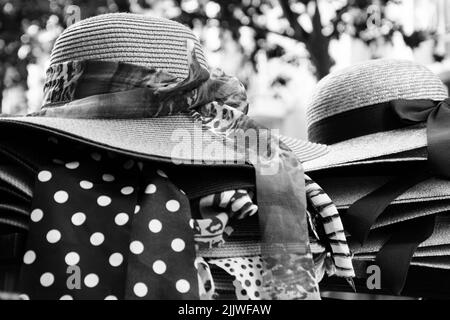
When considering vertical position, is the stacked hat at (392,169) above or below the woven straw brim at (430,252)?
above

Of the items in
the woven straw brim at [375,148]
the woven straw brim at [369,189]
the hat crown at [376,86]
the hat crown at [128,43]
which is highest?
the hat crown at [376,86]

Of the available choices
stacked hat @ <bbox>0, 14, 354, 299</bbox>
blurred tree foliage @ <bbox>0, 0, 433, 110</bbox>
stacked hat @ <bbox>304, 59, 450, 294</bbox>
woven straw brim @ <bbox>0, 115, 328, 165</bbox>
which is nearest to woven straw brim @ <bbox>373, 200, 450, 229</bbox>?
stacked hat @ <bbox>304, 59, 450, 294</bbox>

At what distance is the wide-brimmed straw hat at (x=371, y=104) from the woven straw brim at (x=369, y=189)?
0.14 feet

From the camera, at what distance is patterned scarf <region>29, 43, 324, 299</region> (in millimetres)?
601

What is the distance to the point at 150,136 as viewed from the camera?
628 millimetres

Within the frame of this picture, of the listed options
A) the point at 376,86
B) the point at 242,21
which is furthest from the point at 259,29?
the point at 376,86

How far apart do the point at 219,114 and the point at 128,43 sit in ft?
0.46

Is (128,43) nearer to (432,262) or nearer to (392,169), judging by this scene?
(392,169)

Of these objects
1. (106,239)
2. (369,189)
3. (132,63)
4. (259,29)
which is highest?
(259,29)

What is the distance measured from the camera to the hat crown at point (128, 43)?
0.67 metres

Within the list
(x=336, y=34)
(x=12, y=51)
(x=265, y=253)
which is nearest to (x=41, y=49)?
(x=12, y=51)

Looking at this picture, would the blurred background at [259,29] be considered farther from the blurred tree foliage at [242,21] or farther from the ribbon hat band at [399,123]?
the ribbon hat band at [399,123]

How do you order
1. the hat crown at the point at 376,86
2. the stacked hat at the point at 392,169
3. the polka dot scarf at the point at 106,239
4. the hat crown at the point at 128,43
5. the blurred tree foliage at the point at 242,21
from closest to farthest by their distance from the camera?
the polka dot scarf at the point at 106,239, the hat crown at the point at 128,43, the stacked hat at the point at 392,169, the hat crown at the point at 376,86, the blurred tree foliage at the point at 242,21

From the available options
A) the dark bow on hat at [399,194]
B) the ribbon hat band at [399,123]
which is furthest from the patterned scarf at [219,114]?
the ribbon hat band at [399,123]
